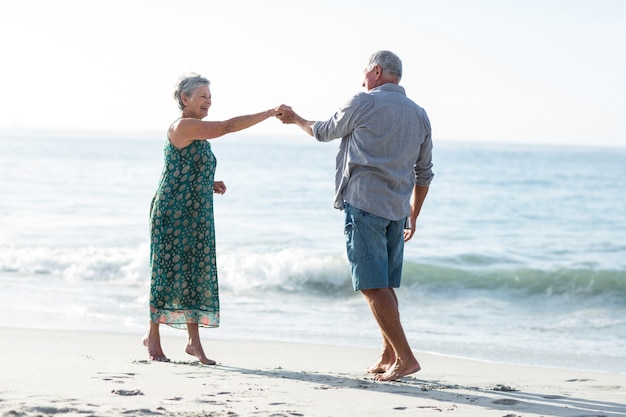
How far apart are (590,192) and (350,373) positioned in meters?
24.8

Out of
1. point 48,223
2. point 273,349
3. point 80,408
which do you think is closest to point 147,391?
point 80,408

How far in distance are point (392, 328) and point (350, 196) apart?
712 millimetres

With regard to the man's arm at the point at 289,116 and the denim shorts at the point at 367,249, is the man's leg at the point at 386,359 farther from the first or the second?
the man's arm at the point at 289,116

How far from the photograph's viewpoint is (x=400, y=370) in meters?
4.59

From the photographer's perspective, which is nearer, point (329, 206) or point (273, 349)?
point (273, 349)

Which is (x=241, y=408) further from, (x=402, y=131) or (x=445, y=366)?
(x=445, y=366)

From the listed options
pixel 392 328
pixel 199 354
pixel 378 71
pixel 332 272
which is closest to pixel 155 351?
pixel 199 354

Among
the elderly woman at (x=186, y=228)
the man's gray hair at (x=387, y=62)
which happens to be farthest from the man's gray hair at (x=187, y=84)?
the man's gray hair at (x=387, y=62)

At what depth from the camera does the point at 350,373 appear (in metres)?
5.02

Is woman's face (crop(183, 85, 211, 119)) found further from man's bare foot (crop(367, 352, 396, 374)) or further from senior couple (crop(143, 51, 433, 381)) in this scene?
man's bare foot (crop(367, 352, 396, 374))

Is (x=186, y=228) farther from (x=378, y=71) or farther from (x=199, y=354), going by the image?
(x=378, y=71)

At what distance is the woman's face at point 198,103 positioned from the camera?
4.92m

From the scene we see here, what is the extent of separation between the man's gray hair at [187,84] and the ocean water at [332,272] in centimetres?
248

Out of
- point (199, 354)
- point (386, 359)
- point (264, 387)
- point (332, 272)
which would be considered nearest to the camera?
point (264, 387)
